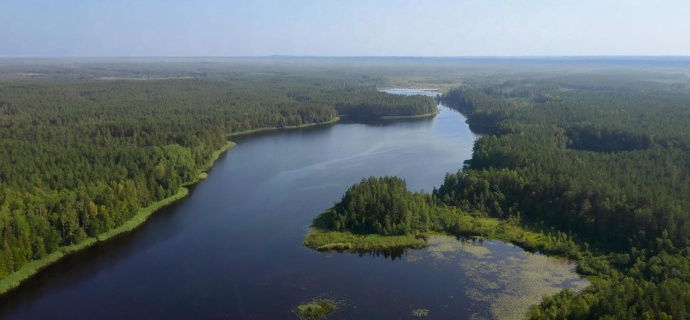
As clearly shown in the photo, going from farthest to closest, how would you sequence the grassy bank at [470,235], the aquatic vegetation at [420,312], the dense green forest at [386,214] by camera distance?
the dense green forest at [386,214] < the grassy bank at [470,235] < the aquatic vegetation at [420,312]

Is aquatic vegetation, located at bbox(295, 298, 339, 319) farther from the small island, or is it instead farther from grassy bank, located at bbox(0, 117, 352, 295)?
grassy bank, located at bbox(0, 117, 352, 295)

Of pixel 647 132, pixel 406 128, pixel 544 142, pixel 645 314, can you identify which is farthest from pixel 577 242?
pixel 406 128

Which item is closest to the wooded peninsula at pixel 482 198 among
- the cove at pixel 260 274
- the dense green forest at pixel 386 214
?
the dense green forest at pixel 386 214

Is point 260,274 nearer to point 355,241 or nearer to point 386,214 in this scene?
point 355,241

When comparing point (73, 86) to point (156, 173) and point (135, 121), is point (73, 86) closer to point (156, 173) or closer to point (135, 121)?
point (135, 121)

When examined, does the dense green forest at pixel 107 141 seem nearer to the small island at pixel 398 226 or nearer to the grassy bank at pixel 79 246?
the grassy bank at pixel 79 246

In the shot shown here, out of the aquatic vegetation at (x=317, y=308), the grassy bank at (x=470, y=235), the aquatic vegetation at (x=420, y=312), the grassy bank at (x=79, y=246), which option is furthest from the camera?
the grassy bank at (x=470, y=235)
